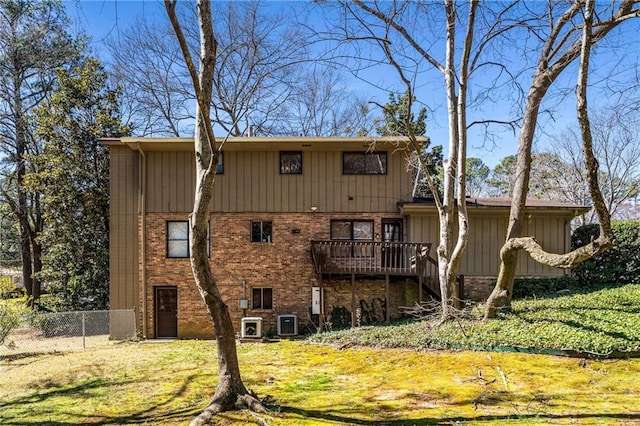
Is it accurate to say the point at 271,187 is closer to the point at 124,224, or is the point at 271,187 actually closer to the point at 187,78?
the point at 124,224

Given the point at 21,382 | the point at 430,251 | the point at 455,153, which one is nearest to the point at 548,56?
the point at 455,153

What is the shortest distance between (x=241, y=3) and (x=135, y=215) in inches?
464

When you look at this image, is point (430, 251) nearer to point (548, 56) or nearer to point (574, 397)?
point (548, 56)

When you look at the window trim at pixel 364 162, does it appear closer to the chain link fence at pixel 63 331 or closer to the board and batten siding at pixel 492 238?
the board and batten siding at pixel 492 238

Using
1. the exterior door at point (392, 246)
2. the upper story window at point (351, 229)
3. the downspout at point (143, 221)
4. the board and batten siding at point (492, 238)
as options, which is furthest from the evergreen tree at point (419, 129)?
the downspout at point (143, 221)

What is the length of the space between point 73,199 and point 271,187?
24.8ft

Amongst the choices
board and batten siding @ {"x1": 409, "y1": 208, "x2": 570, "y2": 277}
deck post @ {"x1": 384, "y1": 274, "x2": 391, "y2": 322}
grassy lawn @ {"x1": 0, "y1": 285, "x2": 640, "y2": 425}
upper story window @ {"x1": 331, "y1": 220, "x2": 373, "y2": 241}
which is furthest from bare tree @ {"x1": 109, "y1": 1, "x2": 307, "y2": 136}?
grassy lawn @ {"x1": 0, "y1": 285, "x2": 640, "y2": 425}

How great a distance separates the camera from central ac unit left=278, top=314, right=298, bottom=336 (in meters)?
12.8

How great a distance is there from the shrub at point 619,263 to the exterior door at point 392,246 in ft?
18.0

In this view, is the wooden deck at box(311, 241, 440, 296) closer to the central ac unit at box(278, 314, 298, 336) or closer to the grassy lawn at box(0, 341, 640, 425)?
the central ac unit at box(278, 314, 298, 336)

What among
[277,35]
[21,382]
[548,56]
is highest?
[277,35]

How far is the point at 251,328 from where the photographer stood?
40.8 feet

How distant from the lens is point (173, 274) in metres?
13.5

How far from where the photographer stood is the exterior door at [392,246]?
41.5 ft
